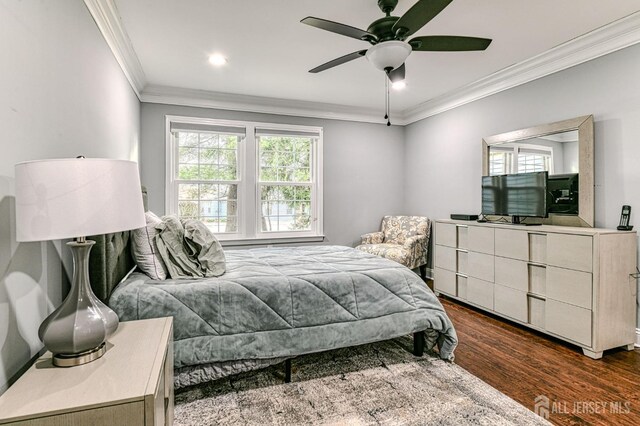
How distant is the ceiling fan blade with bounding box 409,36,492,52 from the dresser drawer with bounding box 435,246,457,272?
237cm

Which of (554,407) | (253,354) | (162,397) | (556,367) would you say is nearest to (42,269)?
(162,397)

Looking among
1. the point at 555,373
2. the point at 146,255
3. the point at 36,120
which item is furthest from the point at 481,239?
the point at 36,120

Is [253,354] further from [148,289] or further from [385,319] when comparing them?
[385,319]

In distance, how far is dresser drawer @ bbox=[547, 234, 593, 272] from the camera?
2615mm

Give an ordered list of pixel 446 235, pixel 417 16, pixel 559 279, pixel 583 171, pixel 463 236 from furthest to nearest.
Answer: pixel 446 235 → pixel 463 236 → pixel 583 171 → pixel 559 279 → pixel 417 16

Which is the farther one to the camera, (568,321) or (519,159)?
(519,159)

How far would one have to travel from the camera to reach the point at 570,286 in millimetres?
2752

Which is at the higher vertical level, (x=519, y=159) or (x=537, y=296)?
(x=519, y=159)

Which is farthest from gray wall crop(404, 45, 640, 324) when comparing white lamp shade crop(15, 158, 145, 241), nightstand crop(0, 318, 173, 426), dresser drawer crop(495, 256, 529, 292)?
white lamp shade crop(15, 158, 145, 241)

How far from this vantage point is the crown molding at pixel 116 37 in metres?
2.27

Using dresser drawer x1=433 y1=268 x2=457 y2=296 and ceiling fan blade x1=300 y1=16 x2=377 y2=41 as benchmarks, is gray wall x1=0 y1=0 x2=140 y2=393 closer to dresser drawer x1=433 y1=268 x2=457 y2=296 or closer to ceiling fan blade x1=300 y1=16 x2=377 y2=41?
ceiling fan blade x1=300 y1=16 x2=377 y2=41

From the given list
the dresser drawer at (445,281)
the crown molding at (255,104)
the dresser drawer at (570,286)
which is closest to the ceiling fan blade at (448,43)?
the dresser drawer at (570,286)

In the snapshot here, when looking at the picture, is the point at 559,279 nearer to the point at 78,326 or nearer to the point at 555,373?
the point at 555,373

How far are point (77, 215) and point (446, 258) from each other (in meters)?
3.87
